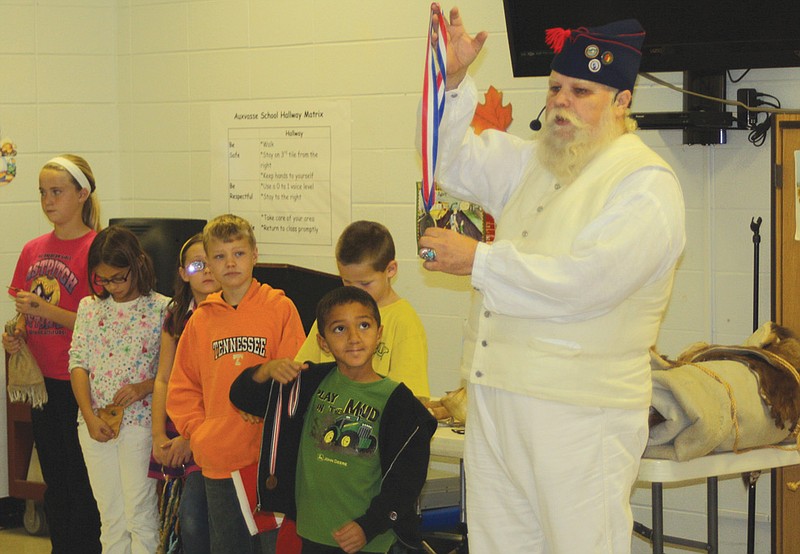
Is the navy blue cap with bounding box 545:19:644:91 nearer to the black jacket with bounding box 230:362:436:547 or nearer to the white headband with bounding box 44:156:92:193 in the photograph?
the black jacket with bounding box 230:362:436:547

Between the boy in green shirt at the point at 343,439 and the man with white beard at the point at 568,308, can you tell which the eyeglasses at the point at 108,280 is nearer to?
the boy in green shirt at the point at 343,439

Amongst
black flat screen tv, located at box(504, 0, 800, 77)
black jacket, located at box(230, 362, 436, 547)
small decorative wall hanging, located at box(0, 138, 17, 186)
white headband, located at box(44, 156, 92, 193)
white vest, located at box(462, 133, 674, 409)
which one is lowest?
black jacket, located at box(230, 362, 436, 547)

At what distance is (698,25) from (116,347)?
2.24 metres

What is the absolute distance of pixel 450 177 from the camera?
8.28 ft

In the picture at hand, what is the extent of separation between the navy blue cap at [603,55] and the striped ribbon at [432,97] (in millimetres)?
275

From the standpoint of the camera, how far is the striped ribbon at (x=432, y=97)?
2365mm

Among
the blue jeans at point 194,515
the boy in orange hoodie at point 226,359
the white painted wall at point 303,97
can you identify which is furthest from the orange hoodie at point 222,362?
the white painted wall at point 303,97

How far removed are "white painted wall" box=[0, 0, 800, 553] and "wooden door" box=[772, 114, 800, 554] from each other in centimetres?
14

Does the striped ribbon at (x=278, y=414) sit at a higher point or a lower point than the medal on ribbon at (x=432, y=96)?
lower

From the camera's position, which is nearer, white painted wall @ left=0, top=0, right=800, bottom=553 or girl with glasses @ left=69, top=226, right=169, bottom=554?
girl with glasses @ left=69, top=226, right=169, bottom=554

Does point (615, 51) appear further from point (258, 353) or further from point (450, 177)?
point (258, 353)

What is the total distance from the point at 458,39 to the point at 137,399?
1.84 metres

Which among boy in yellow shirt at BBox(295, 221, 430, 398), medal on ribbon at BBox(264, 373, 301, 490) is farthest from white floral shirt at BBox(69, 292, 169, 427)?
medal on ribbon at BBox(264, 373, 301, 490)

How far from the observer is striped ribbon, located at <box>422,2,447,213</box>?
237 centimetres
